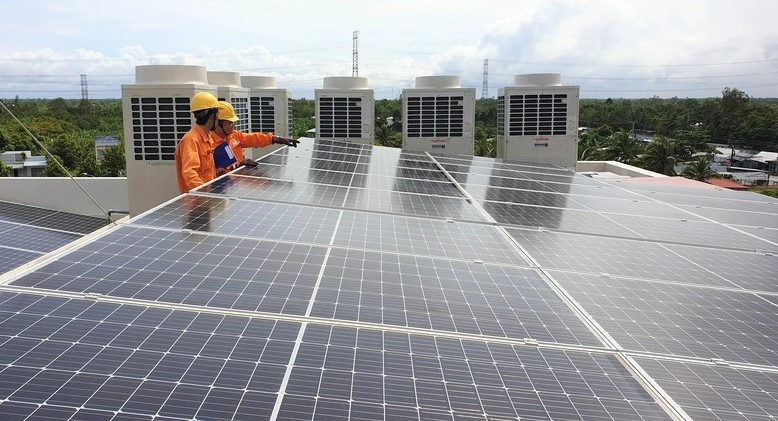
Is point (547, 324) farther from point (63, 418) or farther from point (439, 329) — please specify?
point (63, 418)

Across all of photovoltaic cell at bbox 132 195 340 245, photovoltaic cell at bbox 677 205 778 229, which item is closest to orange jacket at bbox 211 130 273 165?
photovoltaic cell at bbox 132 195 340 245

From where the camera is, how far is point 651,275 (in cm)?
710

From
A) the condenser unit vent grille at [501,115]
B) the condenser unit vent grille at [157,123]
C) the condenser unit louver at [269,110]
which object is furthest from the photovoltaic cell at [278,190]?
the condenser unit vent grille at [501,115]

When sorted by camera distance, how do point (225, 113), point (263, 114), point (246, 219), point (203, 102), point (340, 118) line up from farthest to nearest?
1. point (340, 118)
2. point (263, 114)
3. point (225, 113)
4. point (203, 102)
5. point (246, 219)

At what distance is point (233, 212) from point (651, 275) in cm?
520

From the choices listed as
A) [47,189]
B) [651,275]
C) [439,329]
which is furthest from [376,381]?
[47,189]

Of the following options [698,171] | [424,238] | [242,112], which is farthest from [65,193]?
[698,171]

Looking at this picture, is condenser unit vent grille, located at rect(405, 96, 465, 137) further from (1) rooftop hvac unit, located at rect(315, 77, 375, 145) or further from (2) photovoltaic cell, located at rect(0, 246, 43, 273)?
(2) photovoltaic cell, located at rect(0, 246, 43, 273)

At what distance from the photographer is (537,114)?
66.4 ft

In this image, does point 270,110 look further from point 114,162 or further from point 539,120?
point 114,162

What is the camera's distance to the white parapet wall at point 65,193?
606 inches

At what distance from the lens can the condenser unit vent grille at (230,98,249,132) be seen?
51.9 ft

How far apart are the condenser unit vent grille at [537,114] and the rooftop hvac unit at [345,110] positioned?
4.66 metres

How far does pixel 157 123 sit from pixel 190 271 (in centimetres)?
844
